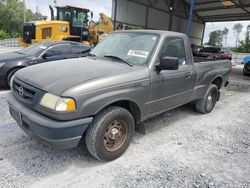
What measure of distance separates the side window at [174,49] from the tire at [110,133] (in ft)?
3.94

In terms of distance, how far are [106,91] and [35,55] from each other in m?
4.74

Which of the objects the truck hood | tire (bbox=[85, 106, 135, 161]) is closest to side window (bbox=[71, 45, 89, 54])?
the truck hood

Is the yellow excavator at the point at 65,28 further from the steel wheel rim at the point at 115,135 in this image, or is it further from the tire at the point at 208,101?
the steel wheel rim at the point at 115,135

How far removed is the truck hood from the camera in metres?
2.56

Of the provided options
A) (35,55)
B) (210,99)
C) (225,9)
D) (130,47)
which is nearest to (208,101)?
(210,99)

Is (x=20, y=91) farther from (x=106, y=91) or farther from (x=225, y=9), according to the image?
(x=225, y=9)

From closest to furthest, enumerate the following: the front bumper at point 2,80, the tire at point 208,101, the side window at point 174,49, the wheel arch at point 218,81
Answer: the side window at point 174,49 → the tire at point 208,101 → the wheel arch at point 218,81 → the front bumper at point 2,80

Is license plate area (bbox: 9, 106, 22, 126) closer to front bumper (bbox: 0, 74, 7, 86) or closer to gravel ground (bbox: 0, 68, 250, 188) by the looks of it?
gravel ground (bbox: 0, 68, 250, 188)

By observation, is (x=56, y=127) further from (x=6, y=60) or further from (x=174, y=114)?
(x=6, y=60)

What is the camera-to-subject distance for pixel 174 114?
5070 millimetres

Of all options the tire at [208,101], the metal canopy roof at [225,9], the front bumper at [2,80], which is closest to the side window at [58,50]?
the front bumper at [2,80]

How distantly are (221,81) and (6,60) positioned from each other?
593 centimetres

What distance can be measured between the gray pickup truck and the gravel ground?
30cm

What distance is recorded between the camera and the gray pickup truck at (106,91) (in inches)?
96.7
